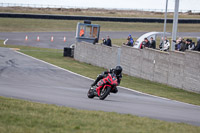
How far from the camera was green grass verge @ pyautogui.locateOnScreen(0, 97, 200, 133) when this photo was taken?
7598mm

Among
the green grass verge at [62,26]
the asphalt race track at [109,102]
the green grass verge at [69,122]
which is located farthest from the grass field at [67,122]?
the green grass verge at [62,26]

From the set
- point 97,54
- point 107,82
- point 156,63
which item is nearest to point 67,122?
point 107,82

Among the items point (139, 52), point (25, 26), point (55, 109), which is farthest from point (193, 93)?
point (25, 26)

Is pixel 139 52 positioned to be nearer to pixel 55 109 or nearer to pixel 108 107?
pixel 108 107

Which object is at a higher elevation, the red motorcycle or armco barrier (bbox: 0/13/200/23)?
armco barrier (bbox: 0/13/200/23)

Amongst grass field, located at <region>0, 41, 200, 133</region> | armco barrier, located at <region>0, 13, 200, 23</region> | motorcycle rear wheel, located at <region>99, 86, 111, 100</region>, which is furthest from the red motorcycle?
armco barrier, located at <region>0, 13, 200, 23</region>

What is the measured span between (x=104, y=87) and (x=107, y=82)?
28cm

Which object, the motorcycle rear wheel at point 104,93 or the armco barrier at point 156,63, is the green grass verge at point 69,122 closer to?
the motorcycle rear wheel at point 104,93

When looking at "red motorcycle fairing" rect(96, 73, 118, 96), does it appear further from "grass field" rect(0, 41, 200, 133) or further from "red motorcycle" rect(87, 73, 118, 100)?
"grass field" rect(0, 41, 200, 133)

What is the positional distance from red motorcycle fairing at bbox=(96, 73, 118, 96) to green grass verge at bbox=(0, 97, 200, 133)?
3.37 m

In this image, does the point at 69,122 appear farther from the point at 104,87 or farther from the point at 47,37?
the point at 47,37

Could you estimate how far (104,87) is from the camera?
1366 cm

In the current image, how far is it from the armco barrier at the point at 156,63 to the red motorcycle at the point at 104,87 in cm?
635

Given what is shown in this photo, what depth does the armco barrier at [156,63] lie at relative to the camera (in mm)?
19297
